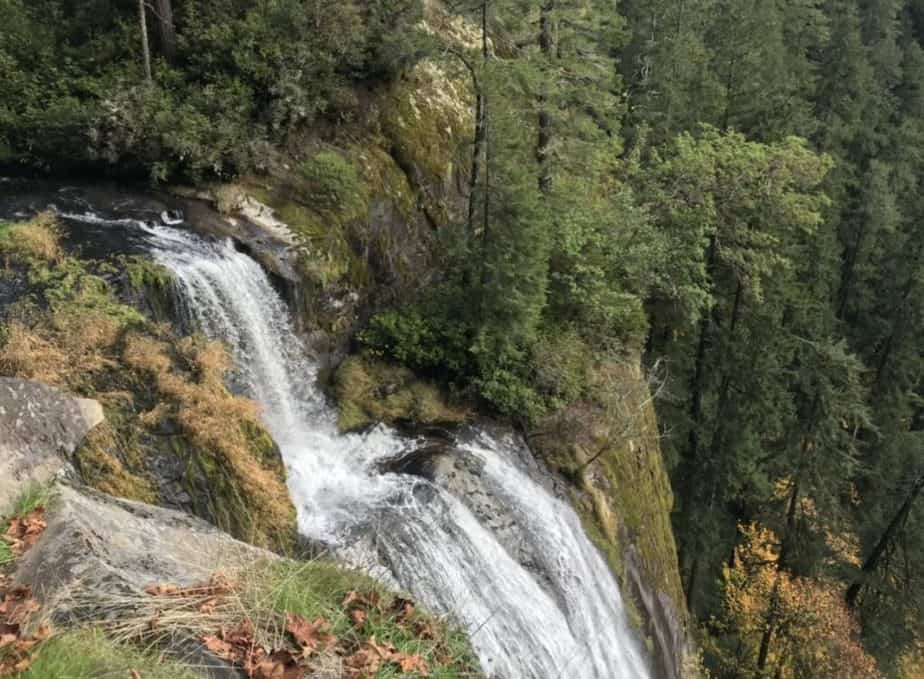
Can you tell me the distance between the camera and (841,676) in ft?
59.1

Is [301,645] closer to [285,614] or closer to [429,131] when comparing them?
[285,614]

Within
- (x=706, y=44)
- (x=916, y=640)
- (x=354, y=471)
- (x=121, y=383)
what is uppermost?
(x=706, y=44)

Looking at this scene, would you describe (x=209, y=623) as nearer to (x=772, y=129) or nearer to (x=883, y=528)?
(x=772, y=129)

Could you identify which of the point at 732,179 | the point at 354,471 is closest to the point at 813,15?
the point at 732,179

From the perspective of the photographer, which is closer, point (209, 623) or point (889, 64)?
point (209, 623)

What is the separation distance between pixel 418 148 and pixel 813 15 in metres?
18.9

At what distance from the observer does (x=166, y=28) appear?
1273 centimetres

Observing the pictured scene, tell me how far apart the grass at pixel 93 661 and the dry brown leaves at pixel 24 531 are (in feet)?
2.87

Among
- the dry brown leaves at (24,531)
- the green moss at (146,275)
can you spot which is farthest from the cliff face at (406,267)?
the dry brown leaves at (24,531)

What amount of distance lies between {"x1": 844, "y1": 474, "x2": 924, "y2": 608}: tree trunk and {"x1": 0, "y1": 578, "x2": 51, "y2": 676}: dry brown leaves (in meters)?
22.1

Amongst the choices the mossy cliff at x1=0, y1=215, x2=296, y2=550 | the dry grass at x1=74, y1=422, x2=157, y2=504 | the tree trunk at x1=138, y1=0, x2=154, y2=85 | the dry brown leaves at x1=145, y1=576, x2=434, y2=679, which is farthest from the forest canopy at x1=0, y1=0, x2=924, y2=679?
the dry brown leaves at x1=145, y1=576, x2=434, y2=679

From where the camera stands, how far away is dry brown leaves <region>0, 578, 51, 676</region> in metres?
2.76

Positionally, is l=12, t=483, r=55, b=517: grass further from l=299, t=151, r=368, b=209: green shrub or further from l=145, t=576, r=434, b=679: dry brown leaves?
l=299, t=151, r=368, b=209: green shrub

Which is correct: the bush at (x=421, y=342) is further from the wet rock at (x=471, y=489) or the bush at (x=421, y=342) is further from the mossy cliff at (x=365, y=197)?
the wet rock at (x=471, y=489)
